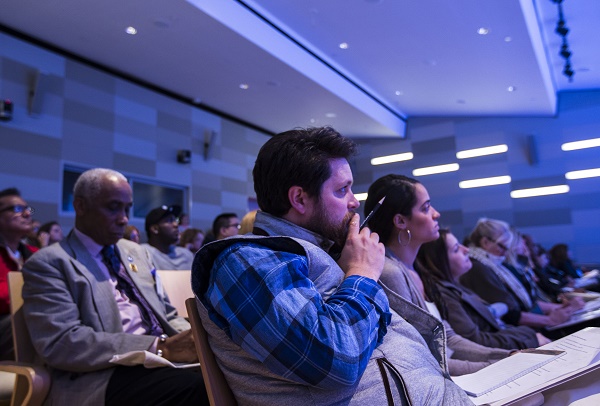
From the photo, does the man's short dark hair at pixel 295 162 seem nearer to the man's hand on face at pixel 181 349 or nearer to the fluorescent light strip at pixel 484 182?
the man's hand on face at pixel 181 349

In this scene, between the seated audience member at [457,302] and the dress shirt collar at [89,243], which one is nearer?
the dress shirt collar at [89,243]

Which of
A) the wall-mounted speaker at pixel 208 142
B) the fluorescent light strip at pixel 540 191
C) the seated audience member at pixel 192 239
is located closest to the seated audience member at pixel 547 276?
the fluorescent light strip at pixel 540 191

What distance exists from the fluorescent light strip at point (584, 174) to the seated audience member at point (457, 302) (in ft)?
26.7

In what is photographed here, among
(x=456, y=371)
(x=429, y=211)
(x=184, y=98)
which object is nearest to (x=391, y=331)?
(x=456, y=371)

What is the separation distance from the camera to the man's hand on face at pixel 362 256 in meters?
1.09

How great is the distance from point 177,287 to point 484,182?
9.22 meters

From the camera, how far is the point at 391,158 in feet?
37.3

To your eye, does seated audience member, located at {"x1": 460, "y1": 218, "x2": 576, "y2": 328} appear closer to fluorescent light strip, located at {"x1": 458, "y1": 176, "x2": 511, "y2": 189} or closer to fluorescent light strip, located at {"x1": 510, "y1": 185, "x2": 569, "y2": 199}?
fluorescent light strip, located at {"x1": 510, "y1": 185, "x2": 569, "y2": 199}

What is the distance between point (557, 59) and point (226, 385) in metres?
8.79

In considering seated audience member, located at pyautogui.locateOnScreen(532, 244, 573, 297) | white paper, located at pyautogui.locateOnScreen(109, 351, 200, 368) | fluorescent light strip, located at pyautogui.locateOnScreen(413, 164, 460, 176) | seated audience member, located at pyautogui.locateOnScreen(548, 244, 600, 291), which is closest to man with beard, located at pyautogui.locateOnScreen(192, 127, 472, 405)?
white paper, located at pyautogui.locateOnScreen(109, 351, 200, 368)

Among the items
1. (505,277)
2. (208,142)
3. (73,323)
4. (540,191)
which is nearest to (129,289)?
(73,323)

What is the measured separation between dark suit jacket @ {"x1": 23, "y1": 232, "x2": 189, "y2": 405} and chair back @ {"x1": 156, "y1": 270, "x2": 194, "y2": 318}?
582mm

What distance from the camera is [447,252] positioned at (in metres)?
2.61

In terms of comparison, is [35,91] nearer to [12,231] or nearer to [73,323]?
[12,231]
